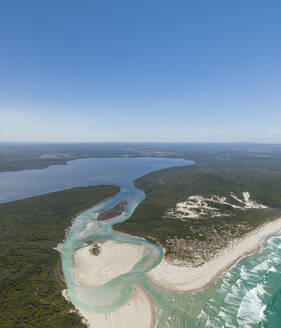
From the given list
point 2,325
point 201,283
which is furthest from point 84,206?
point 201,283

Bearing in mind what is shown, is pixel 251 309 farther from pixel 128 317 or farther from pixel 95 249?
pixel 95 249

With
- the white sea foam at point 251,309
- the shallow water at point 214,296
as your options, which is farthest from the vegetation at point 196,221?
the white sea foam at point 251,309

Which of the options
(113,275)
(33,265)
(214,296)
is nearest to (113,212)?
(113,275)

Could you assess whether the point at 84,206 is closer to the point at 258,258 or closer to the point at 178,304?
the point at 178,304

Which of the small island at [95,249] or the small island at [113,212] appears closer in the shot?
the small island at [95,249]

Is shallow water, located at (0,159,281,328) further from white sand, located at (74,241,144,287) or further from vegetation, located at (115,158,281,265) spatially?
vegetation, located at (115,158,281,265)

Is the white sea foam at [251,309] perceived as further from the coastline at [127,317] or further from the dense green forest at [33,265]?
the dense green forest at [33,265]

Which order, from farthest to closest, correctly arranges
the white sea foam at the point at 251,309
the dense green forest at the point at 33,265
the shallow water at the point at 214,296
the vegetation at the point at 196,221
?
1. the vegetation at the point at 196,221
2. the shallow water at the point at 214,296
3. the white sea foam at the point at 251,309
4. the dense green forest at the point at 33,265
